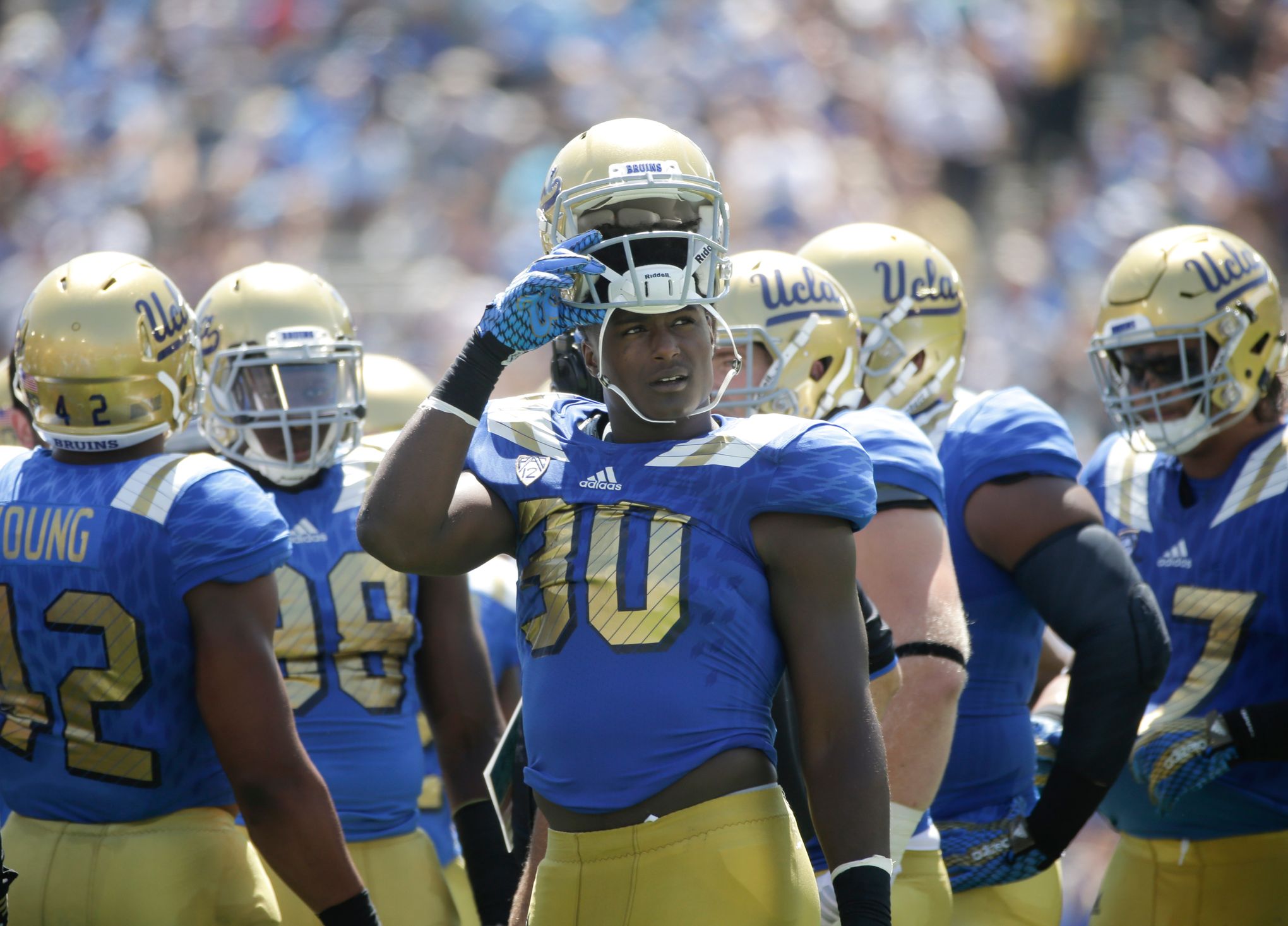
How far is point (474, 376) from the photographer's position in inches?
91.5

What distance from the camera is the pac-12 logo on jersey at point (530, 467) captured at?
2.37m

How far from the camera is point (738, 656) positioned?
2.23 m

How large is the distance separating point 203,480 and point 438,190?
9.01 m

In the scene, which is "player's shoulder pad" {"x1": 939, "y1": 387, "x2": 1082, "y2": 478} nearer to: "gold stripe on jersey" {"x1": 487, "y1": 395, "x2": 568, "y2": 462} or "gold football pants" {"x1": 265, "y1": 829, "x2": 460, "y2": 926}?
"gold stripe on jersey" {"x1": 487, "y1": 395, "x2": 568, "y2": 462}

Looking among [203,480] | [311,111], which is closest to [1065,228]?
[311,111]

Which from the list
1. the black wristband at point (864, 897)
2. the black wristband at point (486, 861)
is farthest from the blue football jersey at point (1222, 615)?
the black wristband at point (864, 897)

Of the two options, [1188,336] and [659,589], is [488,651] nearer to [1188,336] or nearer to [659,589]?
[1188,336]

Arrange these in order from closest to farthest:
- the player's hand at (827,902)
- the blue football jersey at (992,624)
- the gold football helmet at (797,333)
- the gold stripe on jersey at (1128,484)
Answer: the player's hand at (827,902), the blue football jersey at (992,624), the gold football helmet at (797,333), the gold stripe on jersey at (1128,484)

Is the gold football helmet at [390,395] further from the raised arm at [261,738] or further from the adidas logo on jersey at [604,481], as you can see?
the adidas logo on jersey at [604,481]

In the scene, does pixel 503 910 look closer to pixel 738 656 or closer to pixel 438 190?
pixel 738 656

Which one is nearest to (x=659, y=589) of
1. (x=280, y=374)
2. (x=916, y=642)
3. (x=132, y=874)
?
(x=916, y=642)

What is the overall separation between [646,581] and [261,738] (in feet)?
3.01

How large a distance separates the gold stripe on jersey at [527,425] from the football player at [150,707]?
1.87ft

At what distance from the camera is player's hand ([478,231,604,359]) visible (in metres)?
2.30
